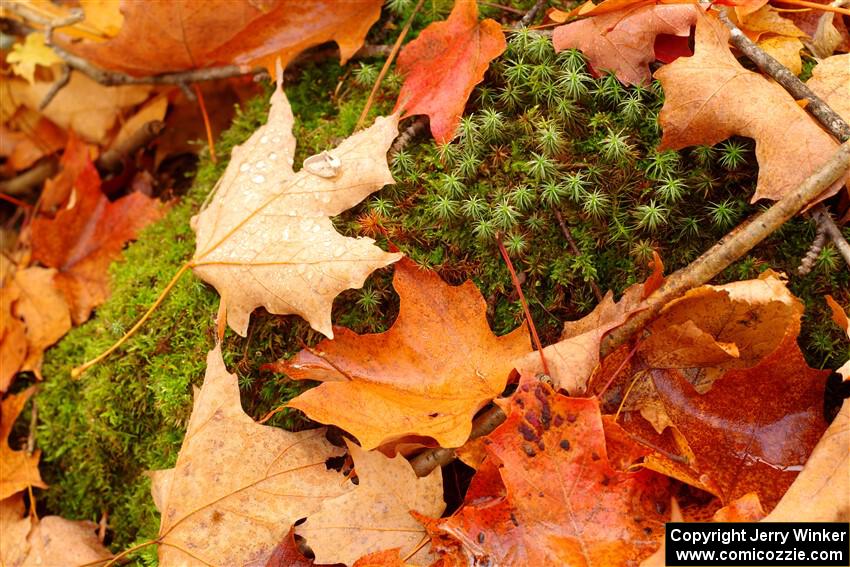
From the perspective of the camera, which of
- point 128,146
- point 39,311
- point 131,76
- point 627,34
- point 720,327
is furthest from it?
point 128,146

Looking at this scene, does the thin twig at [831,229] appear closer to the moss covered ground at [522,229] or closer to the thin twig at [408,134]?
the moss covered ground at [522,229]

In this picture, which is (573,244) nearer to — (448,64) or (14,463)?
(448,64)

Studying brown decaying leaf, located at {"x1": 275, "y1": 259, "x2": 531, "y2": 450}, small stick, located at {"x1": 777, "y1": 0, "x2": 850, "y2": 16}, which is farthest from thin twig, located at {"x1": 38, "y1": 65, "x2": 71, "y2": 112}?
small stick, located at {"x1": 777, "y1": 0, "x2": 850, "y2": 16}

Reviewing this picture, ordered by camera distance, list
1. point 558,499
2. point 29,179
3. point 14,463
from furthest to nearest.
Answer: point 29,179, point 14,463, point 558,499

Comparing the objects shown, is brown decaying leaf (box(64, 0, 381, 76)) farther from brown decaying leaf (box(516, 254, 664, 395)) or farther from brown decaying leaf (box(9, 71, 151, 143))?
brown decaying leaf (box(516, 254, 664, 395))

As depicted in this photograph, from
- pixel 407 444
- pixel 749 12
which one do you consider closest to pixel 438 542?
pixel 407 444

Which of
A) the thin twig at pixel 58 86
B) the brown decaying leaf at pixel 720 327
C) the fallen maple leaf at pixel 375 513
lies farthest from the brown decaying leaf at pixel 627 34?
the thin twig at pixel 58 86

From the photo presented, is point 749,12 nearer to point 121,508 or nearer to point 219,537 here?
point 219,537

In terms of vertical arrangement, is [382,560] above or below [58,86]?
below

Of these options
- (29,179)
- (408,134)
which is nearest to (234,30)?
(408,134)
